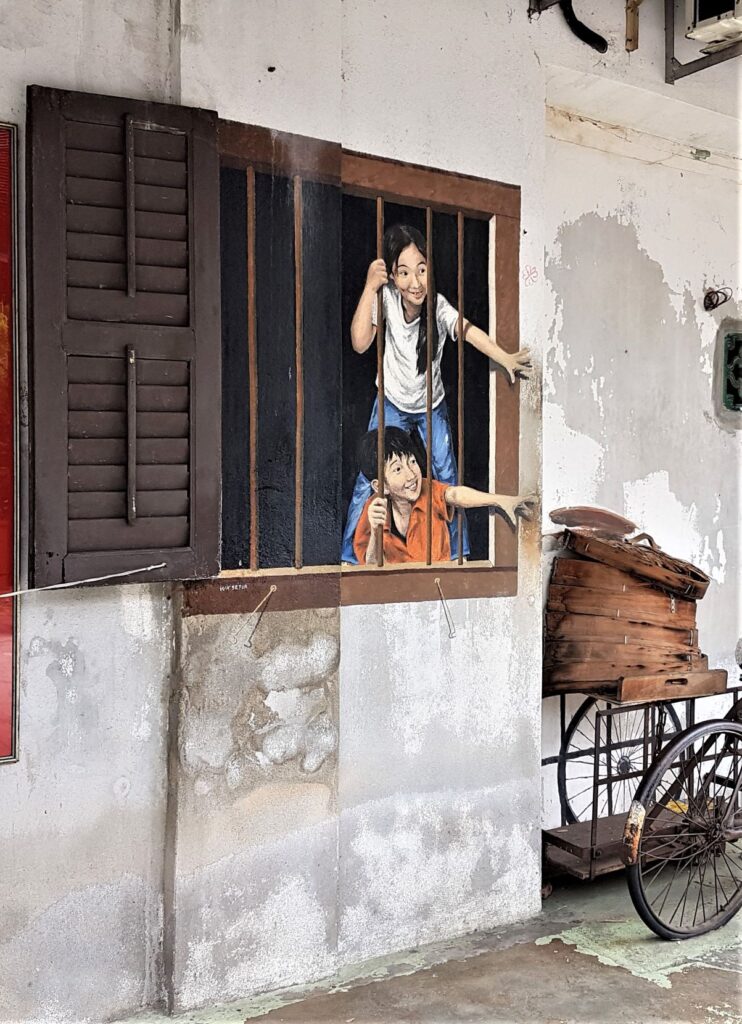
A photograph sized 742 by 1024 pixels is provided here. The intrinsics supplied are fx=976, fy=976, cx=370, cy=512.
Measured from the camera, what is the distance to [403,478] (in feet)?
12.4

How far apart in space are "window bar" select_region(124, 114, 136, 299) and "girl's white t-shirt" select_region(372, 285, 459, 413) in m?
0.99

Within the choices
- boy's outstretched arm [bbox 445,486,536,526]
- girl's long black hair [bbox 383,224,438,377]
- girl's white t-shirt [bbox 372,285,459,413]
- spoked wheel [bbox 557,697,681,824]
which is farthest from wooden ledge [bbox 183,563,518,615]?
spoked wheel [bbox 557,697,681,824]

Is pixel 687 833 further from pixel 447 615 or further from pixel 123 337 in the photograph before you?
pixel 123 337

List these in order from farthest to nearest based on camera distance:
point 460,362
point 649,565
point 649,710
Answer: point 649,710, point 649,565, point 460,362

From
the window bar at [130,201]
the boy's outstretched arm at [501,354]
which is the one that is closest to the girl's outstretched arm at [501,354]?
the boy's outstretched arm at [501,354]

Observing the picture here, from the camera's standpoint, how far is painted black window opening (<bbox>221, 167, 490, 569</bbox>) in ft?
10.8

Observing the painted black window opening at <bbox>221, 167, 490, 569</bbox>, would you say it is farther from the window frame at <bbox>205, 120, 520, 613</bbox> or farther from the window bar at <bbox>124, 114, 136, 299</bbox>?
the window bar at <bbox>124, 114, 136, 299</bbox>

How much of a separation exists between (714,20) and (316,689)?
3127mm

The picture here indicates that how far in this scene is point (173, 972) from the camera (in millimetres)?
3195

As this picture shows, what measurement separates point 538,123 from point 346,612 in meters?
2.17

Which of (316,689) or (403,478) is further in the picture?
(403,478)

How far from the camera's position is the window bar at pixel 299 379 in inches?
134

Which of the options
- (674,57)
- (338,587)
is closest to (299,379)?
(338,587)

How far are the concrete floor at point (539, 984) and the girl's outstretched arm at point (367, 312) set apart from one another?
2.31 m
